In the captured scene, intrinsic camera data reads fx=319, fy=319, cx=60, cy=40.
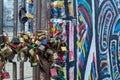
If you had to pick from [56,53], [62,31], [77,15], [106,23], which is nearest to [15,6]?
[56,53]

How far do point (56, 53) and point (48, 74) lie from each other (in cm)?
16

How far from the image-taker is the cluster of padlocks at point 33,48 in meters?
1.92

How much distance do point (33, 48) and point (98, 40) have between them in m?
2.05

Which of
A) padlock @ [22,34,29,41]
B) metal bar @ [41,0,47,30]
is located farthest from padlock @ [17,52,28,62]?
metal bar @ [41,0,47,30]

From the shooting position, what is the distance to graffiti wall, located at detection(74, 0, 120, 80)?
11.3 ft

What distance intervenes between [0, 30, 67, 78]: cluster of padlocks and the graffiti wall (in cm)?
100

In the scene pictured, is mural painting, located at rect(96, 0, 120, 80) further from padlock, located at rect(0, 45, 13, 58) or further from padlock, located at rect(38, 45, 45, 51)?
padlock, located at rect(0, 45, 13, 58)

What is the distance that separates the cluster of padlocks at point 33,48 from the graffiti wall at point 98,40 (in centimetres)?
100

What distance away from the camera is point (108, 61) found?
4340mm

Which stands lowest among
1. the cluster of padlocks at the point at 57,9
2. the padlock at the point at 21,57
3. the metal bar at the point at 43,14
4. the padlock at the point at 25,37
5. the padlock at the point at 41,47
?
the padlock at the point at 21,57

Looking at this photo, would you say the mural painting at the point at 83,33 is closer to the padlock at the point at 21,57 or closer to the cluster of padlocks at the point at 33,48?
the cluster of padlocks at the point at 33,48

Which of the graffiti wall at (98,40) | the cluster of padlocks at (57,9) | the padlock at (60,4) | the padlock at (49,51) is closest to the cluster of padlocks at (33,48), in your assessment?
the padlock at (49,51)

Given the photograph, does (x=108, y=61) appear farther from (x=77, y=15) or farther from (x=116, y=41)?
(x=77, y=15)

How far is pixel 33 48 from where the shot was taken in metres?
2.05
